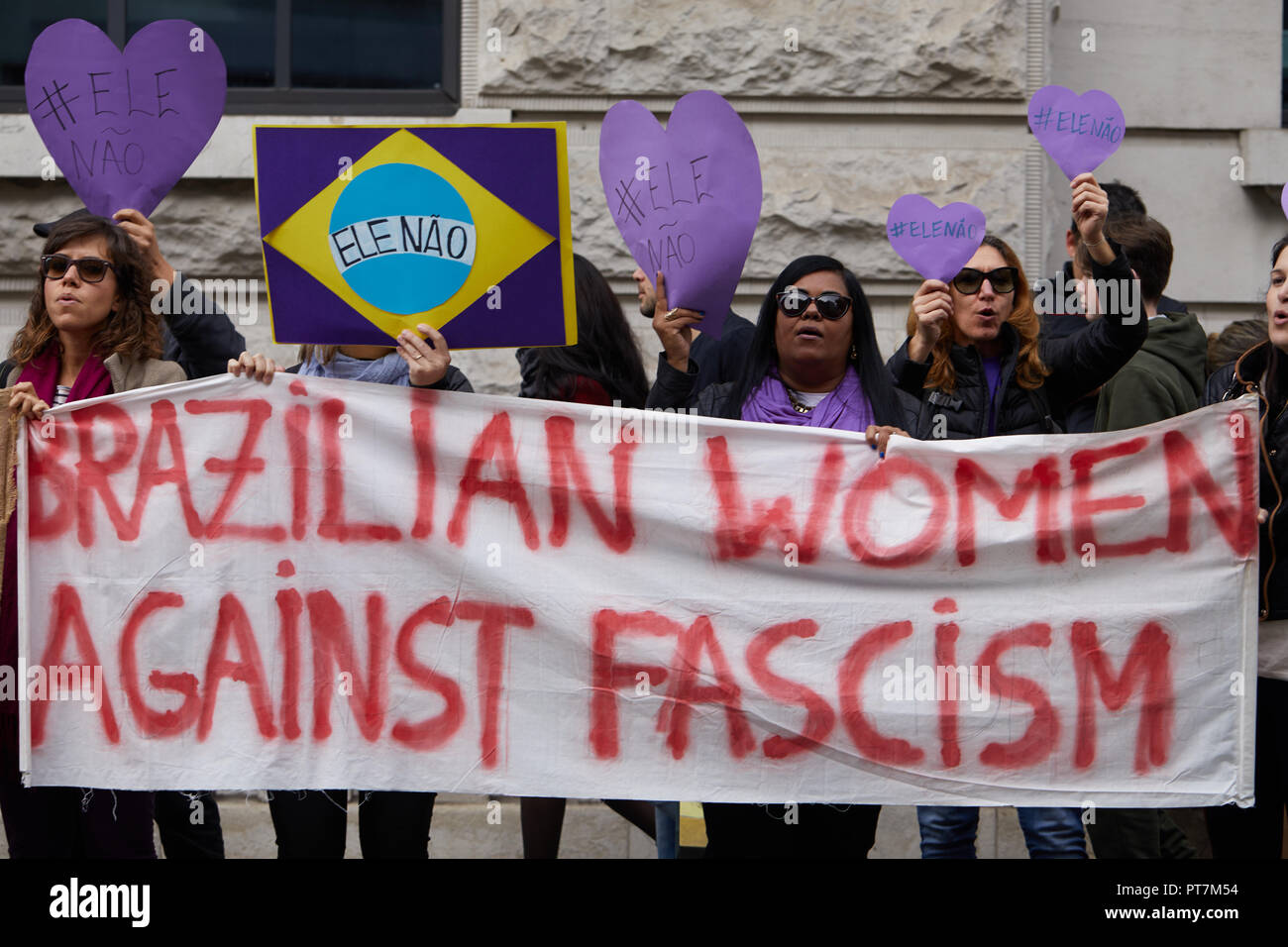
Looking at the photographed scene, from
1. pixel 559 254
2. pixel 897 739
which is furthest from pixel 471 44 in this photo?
pixel 897 739

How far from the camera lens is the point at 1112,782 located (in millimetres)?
3785

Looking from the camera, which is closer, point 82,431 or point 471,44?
point 82,431

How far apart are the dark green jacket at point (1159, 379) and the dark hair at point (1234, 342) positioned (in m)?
0.20

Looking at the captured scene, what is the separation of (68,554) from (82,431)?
1.00 feet

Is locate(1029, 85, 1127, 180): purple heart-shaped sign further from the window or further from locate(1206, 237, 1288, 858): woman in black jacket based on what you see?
the window

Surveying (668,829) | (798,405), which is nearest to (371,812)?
(668,829)

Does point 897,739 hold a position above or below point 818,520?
below

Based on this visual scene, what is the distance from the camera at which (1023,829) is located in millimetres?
4141

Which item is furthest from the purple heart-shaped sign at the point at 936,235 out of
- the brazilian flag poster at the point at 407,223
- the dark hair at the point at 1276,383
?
the brazilian flag poster at the point at 407,223

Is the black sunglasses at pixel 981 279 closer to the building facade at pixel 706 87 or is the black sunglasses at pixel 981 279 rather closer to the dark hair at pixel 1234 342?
the dark hair at pixel 1234 342

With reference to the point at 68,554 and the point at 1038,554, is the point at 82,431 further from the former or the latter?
the point at 1038,554

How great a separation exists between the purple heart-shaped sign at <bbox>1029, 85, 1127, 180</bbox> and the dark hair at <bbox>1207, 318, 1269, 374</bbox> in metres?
0.81

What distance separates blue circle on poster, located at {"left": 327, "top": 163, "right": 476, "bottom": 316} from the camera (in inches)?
150

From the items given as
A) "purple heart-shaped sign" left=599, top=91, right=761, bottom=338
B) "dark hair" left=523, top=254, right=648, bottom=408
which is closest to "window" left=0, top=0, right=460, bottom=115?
"dark hair" left=523, top=254, right=648, bottom=408
